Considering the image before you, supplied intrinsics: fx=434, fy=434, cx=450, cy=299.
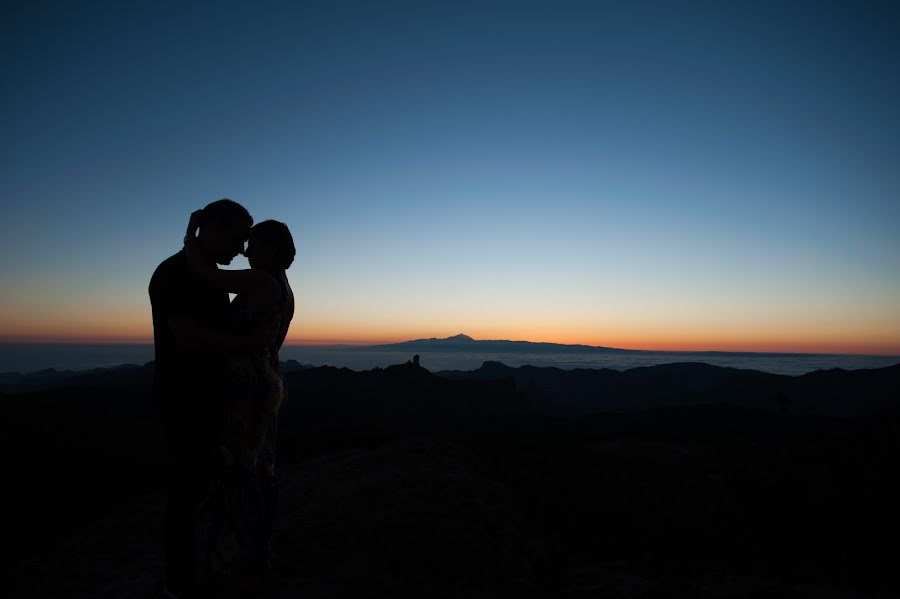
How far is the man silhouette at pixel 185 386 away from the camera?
9.14 ft

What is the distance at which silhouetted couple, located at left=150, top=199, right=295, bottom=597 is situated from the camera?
280cm

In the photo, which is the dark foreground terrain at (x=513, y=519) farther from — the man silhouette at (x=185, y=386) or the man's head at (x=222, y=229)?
the man's head at (x=222, y=229)

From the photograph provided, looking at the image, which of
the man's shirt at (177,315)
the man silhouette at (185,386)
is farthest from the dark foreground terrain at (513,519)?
the man's shirt at (177,315)

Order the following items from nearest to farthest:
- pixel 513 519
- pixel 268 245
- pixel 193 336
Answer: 1. pixel 193 336
2. pixel 268 245
3. pixel 513 519

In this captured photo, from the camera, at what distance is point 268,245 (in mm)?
3262

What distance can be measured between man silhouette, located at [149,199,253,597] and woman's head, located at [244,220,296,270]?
1.33ft

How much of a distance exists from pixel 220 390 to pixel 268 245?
1.09 meters

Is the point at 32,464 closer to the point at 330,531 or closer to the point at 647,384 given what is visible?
the point at 330,531

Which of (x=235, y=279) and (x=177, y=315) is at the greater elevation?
(x=235, y=279)

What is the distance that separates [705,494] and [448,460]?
15.5ft

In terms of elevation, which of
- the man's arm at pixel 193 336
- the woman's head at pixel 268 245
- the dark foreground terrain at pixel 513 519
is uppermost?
the woman's head at pixel 268 245

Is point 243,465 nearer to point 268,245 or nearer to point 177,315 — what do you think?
point 177,315

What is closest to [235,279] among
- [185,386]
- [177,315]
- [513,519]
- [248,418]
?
[177,315]

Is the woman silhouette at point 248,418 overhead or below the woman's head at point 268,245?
below
